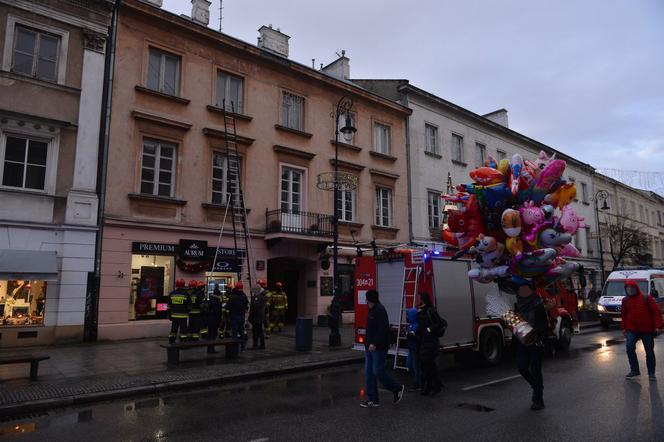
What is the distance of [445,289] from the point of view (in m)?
10.2

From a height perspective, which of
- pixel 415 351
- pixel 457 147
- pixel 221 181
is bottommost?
pixel 415 351

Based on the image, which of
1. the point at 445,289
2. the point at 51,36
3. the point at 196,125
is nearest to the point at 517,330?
the point at 445,289

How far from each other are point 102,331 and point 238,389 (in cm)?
726

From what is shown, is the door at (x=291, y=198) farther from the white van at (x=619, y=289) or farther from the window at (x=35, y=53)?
the white van at (x=619, y=289)

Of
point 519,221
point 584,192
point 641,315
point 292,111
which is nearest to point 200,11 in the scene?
point 292,111

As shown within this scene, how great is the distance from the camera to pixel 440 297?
10.1 metres

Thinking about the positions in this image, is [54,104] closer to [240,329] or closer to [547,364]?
[240,329]

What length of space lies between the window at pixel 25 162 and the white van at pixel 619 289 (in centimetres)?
2125

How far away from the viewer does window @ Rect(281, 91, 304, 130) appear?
64.4 ft

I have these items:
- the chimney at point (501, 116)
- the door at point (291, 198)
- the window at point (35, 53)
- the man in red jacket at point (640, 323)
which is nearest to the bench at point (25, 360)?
the window at point (35, 53)

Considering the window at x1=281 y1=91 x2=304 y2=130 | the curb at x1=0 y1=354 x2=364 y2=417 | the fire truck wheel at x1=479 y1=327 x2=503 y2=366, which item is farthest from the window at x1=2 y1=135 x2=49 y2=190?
the fire truck wheel at x1=479 y1=327 x2=503 y2=366

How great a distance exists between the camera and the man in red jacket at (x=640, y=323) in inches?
344

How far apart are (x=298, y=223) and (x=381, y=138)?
7.24 metres

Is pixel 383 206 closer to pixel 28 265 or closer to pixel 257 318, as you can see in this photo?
pixel 257 318
